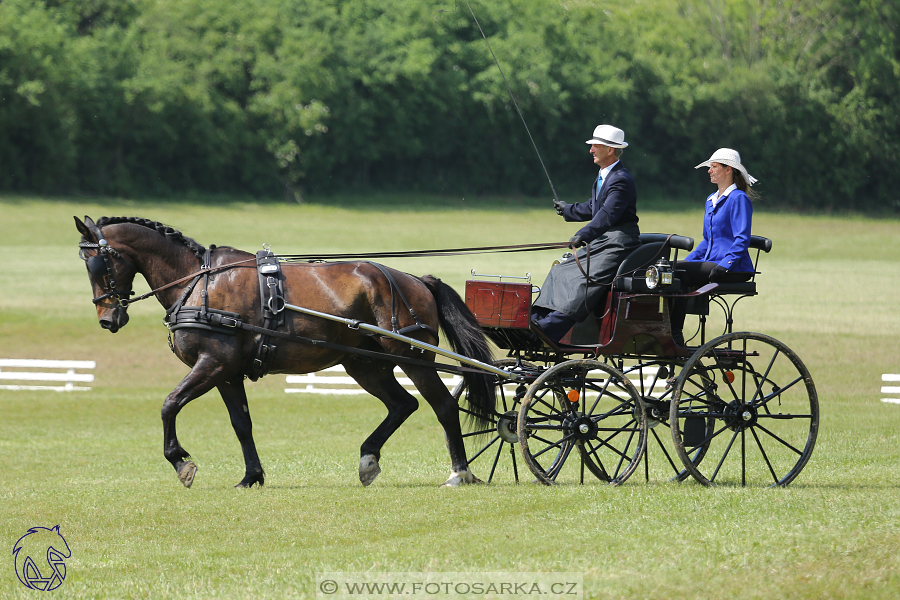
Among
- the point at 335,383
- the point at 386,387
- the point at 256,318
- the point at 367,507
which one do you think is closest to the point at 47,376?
the point at 335,383

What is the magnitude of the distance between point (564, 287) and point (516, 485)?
164 centimetres

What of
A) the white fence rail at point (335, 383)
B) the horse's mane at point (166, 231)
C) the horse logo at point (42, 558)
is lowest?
the white fence rail at point (335, 383)

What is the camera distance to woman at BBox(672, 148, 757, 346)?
8.45 meters

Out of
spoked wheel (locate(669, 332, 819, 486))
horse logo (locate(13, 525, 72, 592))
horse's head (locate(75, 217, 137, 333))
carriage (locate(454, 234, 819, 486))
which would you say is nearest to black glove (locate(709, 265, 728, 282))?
carriage (locate(454, 234, 819, 486))

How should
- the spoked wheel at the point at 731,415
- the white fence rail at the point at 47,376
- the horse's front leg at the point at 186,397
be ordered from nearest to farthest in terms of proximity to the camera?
the spoked wheel at the point at 731,415 → the horse's front leg at the point at 186,397 → the white fence rail at the point at 47,376

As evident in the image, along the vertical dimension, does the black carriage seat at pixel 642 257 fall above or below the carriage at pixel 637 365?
above

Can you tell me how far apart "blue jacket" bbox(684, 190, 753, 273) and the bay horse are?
2050 mm

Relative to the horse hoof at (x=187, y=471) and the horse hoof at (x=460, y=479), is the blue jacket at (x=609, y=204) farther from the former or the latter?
the horse hoof at (x=187, y=471)

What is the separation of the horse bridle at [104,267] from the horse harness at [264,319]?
45cm

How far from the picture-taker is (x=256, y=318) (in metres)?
8.79

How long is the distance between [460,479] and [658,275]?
235 centimetres

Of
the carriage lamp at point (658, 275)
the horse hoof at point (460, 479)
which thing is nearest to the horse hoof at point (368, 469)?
the horse hoof at point (460, 479)

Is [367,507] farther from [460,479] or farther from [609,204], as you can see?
[609,204]

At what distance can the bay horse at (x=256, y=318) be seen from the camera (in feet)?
28.4
